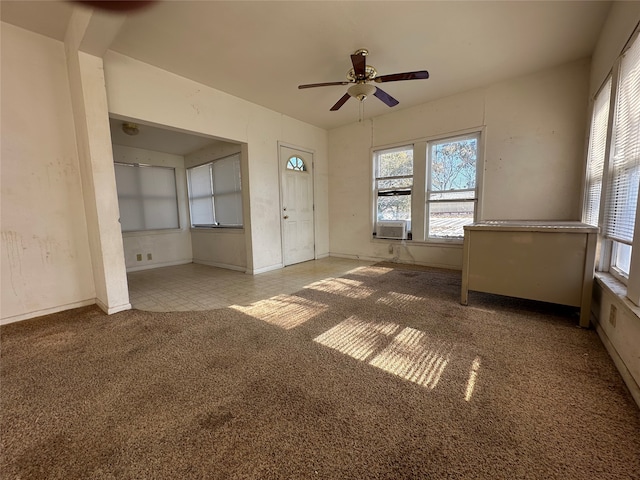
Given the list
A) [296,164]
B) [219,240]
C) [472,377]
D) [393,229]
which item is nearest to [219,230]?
[219,240]

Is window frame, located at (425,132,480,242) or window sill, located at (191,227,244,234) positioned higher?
window frame, located at (425,132,480,242)

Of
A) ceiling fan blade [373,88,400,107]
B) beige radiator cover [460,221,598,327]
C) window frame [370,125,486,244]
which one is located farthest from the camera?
window frame [370,125,486,244]

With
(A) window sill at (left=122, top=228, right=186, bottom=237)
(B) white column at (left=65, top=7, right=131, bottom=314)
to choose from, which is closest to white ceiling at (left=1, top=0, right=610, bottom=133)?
(B) white column at (left=65, top=7, right=131, bottom=314)

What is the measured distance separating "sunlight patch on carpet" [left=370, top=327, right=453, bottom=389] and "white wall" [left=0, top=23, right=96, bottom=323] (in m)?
3.36

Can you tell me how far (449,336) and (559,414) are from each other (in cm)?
81

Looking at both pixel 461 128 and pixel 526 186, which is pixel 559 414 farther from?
pixel 461 128

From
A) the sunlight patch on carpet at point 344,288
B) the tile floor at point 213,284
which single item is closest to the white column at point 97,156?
the tile floor at point 213,284

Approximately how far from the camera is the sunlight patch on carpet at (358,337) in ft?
6.17

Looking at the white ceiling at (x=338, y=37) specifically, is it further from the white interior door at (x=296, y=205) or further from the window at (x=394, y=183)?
the white interior door at (x=296, y=205)

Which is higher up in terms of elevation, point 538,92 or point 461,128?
point 538,92

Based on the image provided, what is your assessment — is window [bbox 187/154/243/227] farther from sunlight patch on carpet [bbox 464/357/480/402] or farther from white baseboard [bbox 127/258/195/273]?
sunlight patch on carpet [bbox 464/357/480/402]

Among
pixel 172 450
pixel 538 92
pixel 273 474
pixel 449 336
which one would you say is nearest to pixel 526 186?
pixel 538 92

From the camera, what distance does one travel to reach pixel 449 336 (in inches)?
80.8

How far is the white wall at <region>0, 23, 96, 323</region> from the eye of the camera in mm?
2389
